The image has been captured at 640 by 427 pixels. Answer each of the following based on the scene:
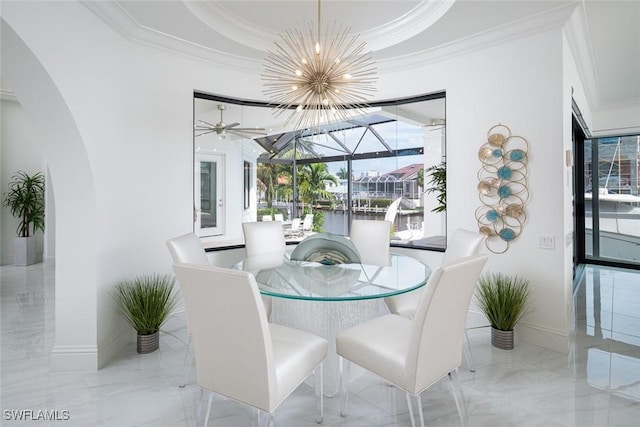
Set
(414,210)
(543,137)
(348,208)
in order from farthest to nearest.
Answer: (348,208) → (414,210) → (543,137)

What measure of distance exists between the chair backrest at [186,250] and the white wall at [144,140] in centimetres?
69

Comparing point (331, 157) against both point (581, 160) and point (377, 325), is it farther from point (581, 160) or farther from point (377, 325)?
point (581, 160)

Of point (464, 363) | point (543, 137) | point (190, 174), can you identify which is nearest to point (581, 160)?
point (543, 137)

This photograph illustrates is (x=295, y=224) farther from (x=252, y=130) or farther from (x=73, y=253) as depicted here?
(x=73, y=253)

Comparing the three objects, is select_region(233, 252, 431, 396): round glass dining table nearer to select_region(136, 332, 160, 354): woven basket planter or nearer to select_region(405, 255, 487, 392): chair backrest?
select_region(405, 255, 487, 392): chair backrest

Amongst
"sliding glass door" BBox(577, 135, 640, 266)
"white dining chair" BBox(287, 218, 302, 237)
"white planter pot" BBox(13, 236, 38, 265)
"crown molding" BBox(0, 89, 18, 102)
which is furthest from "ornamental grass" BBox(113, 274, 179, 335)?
"sliding glass door" BBox(577, 135, 640, 266)

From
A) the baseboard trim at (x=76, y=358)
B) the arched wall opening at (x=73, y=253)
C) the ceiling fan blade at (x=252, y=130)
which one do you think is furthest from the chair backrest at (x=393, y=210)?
the baseboard trim at (x=76, y=358)

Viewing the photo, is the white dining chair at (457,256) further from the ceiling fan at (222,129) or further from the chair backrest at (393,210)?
the ceiling fan at (222,129)

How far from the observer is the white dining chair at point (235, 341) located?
151 centimetres

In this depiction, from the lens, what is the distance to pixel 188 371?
2.47 meters

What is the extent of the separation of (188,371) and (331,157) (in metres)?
3.15

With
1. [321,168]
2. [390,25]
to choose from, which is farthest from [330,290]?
[321,168]

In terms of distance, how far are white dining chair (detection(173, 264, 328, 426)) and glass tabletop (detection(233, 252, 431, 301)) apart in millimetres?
418

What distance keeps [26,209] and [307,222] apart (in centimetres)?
556
